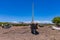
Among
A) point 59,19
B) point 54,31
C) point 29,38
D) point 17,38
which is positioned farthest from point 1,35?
point 59,19

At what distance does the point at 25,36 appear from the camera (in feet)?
64.8

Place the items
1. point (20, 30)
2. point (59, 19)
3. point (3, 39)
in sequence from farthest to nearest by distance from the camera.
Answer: point (59, 19), point (20, 30), point (3, 39)

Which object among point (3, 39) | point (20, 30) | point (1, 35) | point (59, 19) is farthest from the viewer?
point (59, 19)

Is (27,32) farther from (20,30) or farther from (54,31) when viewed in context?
(54,31)

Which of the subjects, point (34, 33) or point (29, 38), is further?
point (34, 33)

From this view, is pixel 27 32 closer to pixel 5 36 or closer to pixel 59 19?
pixel 5 36

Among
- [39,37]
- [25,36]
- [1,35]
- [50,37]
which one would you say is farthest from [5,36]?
[50,37]

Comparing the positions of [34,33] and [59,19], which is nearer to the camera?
[34,33]

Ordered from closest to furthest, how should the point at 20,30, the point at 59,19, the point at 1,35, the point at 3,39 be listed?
the point at 3,39, the point at 1,35, the point at 20,30, the point at 59,19

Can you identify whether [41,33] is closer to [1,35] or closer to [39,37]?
[39,37]

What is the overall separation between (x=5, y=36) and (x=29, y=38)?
2.98 m

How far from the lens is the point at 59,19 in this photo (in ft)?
257

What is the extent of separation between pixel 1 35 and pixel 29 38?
3603 millimetres

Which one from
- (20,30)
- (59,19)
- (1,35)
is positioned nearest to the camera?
(1,35)
